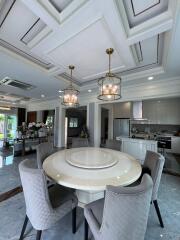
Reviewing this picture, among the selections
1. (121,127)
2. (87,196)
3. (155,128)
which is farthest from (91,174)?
(155,128)

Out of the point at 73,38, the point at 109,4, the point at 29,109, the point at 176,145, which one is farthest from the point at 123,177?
the point at 29,109

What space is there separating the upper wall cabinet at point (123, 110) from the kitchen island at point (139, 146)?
100 inches

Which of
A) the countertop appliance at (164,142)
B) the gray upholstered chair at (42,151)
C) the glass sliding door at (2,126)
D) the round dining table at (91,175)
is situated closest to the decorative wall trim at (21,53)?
the gray upholstered chair at (42,151)

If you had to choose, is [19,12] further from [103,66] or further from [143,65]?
[143,65]

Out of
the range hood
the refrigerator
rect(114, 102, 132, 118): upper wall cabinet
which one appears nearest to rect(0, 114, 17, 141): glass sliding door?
the refrigerator

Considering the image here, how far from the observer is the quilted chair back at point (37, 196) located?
1249 millimetres

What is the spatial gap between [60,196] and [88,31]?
234cm

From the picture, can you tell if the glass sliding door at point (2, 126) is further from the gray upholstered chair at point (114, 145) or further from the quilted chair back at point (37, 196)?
the quilted chair back at point (37, 196)

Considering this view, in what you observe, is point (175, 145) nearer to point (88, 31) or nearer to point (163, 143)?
point (163, 143)

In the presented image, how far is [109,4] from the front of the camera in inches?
59.2

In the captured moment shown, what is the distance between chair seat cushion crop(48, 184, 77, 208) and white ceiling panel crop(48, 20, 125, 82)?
2307 mm

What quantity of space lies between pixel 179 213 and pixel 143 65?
9.84 feet

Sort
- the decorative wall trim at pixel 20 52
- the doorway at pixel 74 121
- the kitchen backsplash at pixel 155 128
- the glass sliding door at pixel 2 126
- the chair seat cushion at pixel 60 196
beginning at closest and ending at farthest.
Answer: the chair seat cushion at pixel 60 196, the decorative wall trim at pixel 20 52, the kitchen backsplash at pixel 155 128, the glass sliding door at pixel 2 126, the doorway at pixel 74 121

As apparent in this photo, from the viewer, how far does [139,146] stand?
4398 millimetres
